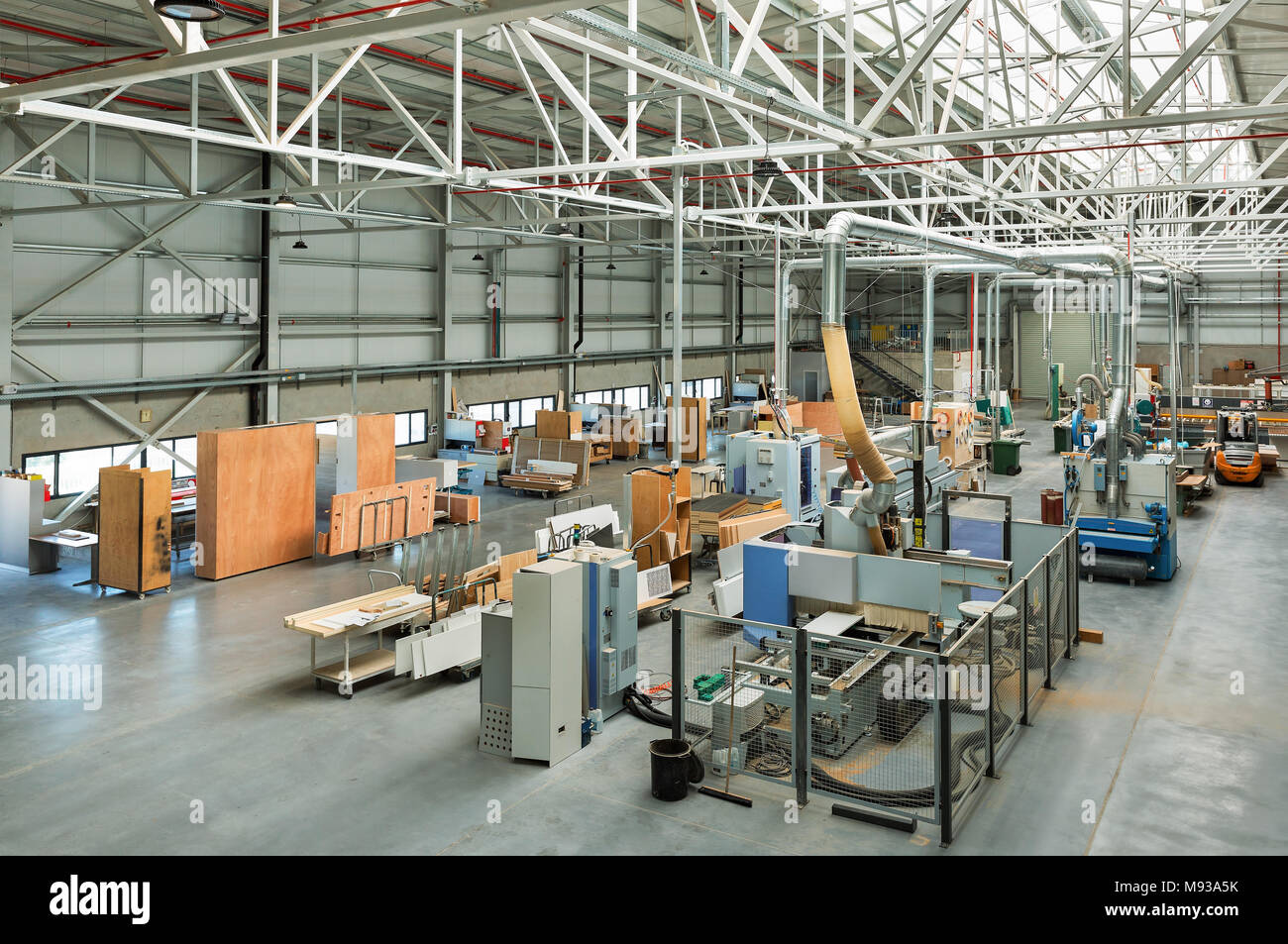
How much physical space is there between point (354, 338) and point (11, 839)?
53.6ft

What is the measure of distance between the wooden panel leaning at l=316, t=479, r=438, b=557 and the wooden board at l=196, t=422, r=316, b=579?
1.76ft

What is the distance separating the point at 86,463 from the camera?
→ 16891 millimetres

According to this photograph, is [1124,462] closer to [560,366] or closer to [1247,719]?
[1247,719]

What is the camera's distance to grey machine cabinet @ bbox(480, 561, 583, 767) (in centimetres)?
793

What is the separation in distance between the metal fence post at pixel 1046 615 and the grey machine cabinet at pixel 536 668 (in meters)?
4.56

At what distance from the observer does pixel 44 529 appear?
1459cm

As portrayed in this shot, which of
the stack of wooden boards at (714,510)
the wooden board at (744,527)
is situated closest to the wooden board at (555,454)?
the stack of wooden boards at (714,510)

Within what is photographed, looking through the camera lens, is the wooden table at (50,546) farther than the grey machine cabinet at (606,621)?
Yes

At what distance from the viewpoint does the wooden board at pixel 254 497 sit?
13836mm

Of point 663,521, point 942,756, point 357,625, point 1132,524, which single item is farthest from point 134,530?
point 1132,524

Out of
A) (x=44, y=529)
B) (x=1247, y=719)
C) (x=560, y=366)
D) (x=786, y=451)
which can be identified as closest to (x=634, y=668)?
(x=1247, y=719)

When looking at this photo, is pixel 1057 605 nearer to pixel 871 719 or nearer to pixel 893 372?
pixel 871 719

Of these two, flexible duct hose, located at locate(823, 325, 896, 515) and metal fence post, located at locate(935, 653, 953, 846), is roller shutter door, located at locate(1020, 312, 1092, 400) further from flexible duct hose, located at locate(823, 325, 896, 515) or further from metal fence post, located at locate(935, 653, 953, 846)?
metal fence post, located at locate(935, 653, 953, 846)

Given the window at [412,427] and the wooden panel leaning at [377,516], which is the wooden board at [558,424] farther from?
the wooden panel leaning at [377,516]
